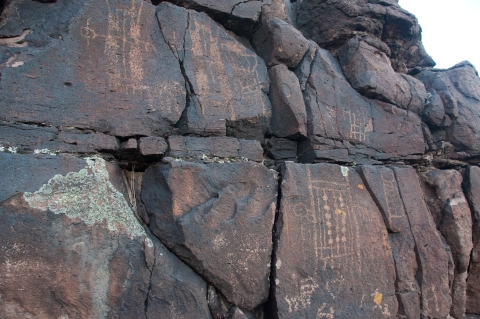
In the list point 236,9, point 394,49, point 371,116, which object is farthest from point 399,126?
point 236,9

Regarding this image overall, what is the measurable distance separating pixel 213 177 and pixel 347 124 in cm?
151

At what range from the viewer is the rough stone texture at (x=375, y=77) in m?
3.85

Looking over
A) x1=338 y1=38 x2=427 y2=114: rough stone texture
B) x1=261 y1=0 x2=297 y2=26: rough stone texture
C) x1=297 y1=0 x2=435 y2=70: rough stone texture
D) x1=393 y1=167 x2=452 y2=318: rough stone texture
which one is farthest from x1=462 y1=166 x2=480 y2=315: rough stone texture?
x1=261 y1=0 x2=297 y2=26: rough stone texture

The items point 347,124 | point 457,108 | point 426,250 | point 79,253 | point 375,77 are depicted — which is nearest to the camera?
point 79,253

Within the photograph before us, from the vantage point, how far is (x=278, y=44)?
3.61 meters

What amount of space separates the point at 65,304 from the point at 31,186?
726 millimetres

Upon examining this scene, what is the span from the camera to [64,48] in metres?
2.76

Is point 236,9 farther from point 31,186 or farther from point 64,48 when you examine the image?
point 31,186

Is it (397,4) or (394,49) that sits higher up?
(397,4)

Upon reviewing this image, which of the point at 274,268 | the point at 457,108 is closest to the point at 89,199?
the point at 274,268

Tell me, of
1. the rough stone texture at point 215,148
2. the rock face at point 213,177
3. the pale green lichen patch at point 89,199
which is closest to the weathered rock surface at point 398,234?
the rock face at point 213,177

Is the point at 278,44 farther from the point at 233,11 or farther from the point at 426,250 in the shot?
the point at 426,250

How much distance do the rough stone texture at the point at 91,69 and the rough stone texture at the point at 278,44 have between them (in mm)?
946

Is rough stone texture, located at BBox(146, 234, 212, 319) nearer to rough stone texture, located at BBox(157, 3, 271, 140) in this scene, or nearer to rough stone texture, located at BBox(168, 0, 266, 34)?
rough stone texture, located at BBox(157, 3, 271, 140)
